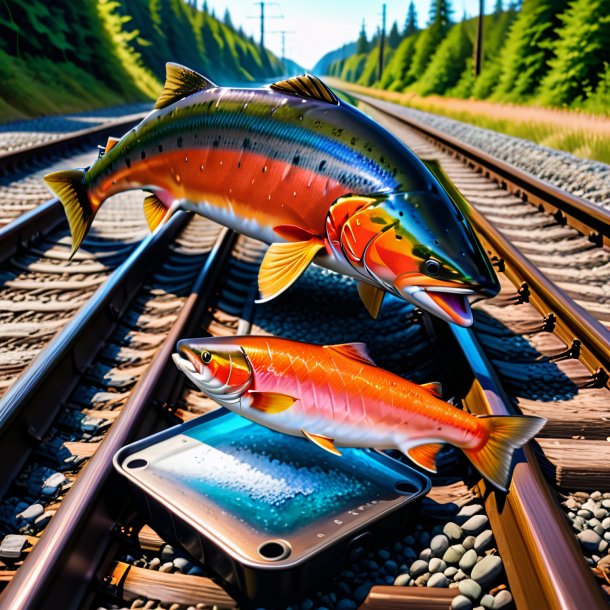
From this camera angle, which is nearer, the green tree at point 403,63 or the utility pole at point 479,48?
the utility pole at point 479,48

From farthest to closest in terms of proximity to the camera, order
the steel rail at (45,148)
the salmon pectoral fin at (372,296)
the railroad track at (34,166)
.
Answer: the steel rail at (45,148)
the railroad track at (34,166)
the salmon pectoral fin at (372,296)

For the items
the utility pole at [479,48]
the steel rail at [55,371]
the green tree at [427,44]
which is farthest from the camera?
the green tree at [427,44]

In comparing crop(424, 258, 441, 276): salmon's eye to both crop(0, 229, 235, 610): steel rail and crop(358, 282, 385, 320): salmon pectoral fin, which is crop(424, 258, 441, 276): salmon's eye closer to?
crop(358, 282, 385, 320): salmon pectoral fin

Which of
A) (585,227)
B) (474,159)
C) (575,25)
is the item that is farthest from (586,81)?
(585,227)

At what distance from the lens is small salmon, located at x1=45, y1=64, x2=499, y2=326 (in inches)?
71.4

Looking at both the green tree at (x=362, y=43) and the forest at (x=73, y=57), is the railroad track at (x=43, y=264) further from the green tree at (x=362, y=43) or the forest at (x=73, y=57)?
the green tree at (x=362, y=43)

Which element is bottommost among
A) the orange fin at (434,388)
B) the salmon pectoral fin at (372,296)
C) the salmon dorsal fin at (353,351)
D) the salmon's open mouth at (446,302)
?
the orange fin at (434,388)

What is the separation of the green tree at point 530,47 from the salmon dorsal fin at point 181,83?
29831mm

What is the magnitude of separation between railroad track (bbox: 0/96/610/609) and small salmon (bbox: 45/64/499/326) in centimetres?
71

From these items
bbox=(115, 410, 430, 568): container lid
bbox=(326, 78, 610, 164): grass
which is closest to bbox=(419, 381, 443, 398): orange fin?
bbox=(115, 410, 430, 568): container lid

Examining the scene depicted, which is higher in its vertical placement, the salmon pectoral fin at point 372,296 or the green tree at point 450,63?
the green tree at point 450,63

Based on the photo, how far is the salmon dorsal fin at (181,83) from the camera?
2.57 meters

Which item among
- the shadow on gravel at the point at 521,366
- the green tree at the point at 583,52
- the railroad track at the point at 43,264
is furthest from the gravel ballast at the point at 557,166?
the green tree at the point at 583,52

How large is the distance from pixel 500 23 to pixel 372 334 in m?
54.6
